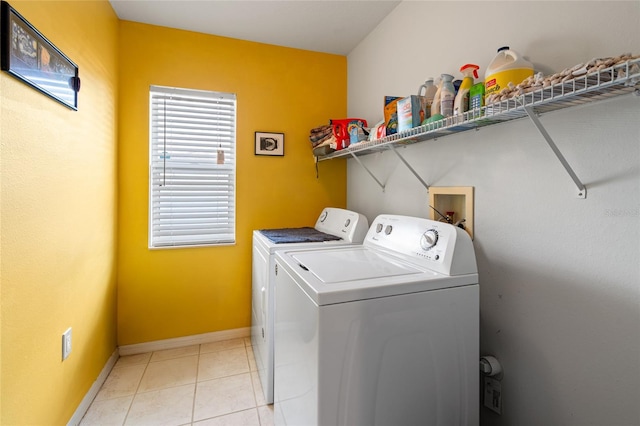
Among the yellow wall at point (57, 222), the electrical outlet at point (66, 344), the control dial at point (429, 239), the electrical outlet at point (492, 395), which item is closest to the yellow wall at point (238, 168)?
the yellow wall at point (57, 222)

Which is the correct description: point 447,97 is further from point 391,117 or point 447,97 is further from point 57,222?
point 57,222

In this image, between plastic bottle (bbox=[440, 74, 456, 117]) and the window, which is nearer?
plastic bottle (bbox=[440, 74, 456, 117])

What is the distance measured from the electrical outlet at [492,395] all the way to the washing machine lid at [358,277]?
0.52 meters

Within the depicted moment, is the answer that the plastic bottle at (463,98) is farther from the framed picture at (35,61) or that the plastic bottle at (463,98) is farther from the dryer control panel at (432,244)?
the framed picture at (35,61)

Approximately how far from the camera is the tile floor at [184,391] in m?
1.73

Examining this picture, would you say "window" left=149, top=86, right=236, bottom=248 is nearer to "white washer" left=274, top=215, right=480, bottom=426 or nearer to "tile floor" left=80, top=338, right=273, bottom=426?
"tile floor" left=80, top=338, right=273, bottom=426

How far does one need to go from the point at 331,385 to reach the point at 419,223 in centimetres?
81

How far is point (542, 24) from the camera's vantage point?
1.16m

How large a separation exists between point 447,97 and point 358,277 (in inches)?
34.1

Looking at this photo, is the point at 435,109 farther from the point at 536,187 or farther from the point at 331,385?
the point at 331,385

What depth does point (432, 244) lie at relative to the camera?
130 centimetres

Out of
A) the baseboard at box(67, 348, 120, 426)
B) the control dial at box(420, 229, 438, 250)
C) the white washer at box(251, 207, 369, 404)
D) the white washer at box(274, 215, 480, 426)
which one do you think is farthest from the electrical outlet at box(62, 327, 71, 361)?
the control dial at box(420, 229, 438, 250)

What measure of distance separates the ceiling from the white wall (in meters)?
0.75

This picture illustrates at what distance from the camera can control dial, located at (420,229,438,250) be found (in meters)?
1.30
